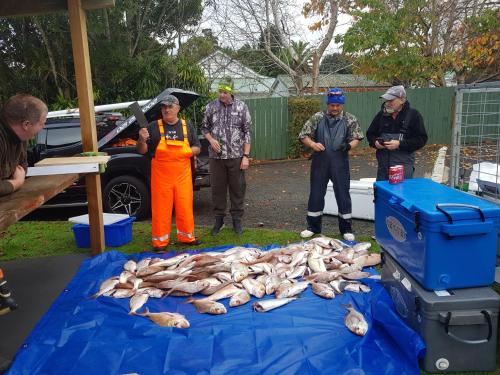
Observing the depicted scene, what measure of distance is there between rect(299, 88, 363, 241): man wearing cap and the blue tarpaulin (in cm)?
210

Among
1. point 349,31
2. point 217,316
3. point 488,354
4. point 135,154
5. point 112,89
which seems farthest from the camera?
point 349,31

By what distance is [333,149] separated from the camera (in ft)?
18.3

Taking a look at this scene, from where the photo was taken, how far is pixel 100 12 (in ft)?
41.8

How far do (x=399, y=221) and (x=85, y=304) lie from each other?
2.81 metres

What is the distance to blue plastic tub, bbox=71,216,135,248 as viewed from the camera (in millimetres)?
5638

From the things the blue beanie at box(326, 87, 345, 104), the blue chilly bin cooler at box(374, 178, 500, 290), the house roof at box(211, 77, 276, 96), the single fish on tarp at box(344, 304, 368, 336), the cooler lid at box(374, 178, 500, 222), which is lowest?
the single fish on tarp at box(344, 304, 368, 336)

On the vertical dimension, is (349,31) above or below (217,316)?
above

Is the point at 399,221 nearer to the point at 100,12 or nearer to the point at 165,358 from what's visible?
the point at 165,358

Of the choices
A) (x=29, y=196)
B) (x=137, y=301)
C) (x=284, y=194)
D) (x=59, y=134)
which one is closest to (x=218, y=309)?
(x=137, y=301)

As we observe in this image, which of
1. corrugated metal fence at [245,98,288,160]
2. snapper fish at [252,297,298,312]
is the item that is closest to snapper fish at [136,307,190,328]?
snapper fish at [252,297,298,312]

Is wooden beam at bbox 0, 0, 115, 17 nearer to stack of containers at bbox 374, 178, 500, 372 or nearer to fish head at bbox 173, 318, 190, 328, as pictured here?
fish head at bbox 173, 318, 190, 328

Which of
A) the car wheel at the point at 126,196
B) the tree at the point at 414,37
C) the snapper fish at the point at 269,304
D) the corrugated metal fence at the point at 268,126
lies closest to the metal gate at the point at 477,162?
the snapper fish at the point at 269,304

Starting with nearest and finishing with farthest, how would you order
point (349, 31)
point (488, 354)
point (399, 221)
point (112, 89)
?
point (488, 354)
point (399, 221)
point (112, 89)
point (349, 31)

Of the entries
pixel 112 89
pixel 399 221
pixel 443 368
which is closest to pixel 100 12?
pixel 112 89
